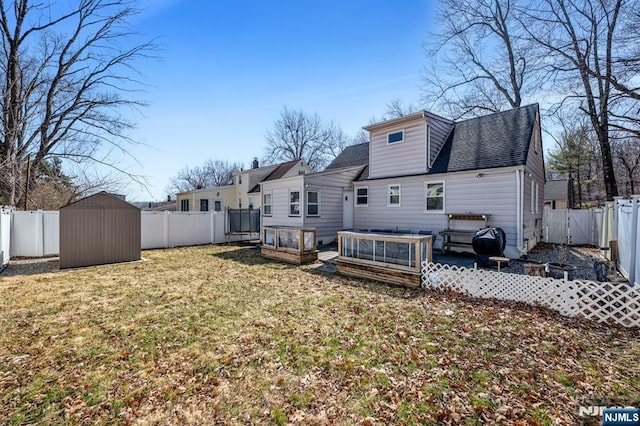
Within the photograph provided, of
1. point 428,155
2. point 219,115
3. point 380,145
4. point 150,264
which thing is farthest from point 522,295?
point 219,115

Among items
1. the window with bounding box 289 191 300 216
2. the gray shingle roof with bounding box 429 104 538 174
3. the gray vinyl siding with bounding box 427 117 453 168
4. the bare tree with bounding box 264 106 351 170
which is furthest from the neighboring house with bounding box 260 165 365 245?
the bare tree with bounding box 264 106 351 170

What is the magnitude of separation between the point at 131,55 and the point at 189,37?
7.71 meters

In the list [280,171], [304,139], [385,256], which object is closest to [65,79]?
[280,171]

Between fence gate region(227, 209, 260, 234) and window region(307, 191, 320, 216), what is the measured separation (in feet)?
15.0

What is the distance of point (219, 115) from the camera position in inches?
562

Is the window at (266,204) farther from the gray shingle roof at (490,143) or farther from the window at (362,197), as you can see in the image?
the gray shingle roof at (490,143)

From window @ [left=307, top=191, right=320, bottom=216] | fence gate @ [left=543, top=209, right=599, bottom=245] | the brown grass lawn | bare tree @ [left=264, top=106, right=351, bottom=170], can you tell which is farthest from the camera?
bare tree @ [left=264, top=106, right=351, bottom=170]

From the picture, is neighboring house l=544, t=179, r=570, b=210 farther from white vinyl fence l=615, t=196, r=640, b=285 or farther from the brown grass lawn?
the brown grass lawn

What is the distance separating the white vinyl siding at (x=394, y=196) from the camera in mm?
12258

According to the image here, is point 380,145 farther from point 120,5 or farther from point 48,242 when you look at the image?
point 120,5

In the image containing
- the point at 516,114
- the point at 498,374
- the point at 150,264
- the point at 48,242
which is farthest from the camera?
the point at 516,114

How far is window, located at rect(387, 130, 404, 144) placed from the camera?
40.1ft

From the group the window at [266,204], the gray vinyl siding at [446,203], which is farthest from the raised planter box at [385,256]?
the window at [266,204]

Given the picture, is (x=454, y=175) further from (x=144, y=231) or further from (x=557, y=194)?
(x=557, y=194)
